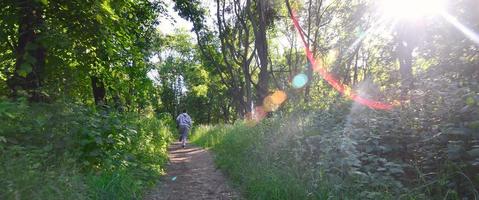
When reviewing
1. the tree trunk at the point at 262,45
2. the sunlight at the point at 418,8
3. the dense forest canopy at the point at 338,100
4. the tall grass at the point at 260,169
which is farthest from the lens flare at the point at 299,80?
the tall grass at the point at 260,169

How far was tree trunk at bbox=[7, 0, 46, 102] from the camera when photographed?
6.52 meters

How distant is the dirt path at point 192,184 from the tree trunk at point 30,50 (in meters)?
2.94

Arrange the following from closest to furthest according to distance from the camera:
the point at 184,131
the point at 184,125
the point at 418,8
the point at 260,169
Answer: the point at 260,169 → the point at 418,8 → the point at 184,125 → the point at 184,131

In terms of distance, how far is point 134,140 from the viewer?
346 inches

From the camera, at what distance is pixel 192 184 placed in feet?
26.1

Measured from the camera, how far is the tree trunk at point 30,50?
21.4 ft

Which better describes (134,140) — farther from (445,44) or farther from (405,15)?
(405,15)

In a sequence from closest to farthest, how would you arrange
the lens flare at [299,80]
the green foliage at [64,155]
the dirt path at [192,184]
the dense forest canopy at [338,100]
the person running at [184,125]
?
the green foliage at [64,155]
the dense forest canopy at [338,100]
the dirt path at [192,184]
the person running at [184,125]
the lens flare at [299,80]

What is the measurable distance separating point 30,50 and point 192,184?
13.2ft

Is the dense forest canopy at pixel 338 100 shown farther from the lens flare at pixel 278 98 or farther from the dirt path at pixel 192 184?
the lens flare at pixel 278 98

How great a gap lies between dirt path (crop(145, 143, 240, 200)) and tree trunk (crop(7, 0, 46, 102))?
9.65 ft

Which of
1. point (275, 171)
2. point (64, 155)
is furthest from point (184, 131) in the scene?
point (64, 155)

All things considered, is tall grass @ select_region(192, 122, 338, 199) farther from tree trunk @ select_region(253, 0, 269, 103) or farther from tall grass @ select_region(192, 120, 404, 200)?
tree trunk @ select_region(253, 0, 269, 103)

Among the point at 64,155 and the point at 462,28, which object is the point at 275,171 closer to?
the point at 64,155
